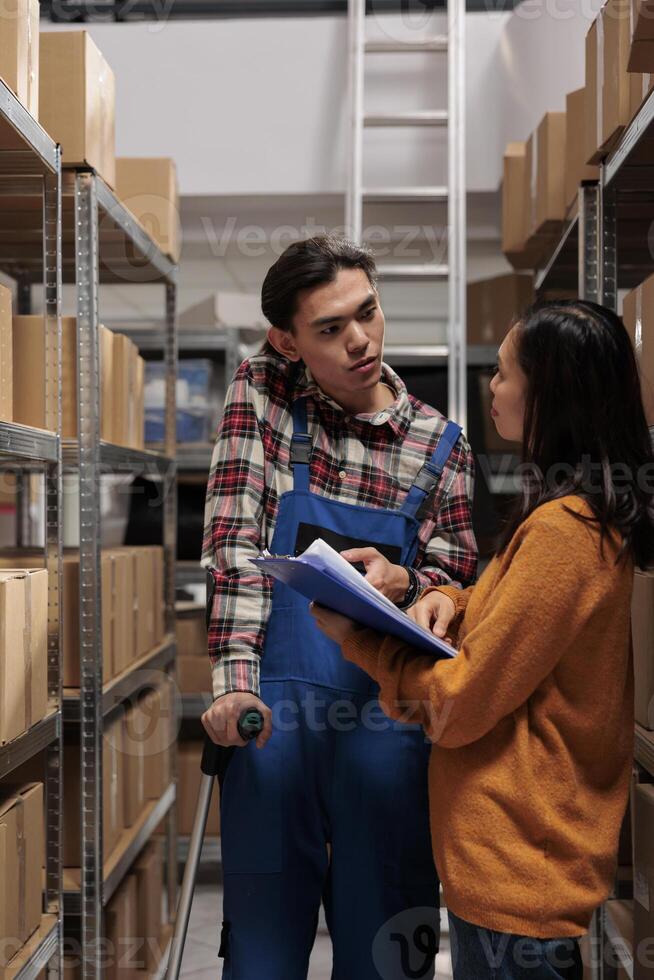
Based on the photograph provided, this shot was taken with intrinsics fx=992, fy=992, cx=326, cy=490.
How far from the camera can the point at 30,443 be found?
184 centimetres

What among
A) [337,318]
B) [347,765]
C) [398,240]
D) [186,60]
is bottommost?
[347,765]

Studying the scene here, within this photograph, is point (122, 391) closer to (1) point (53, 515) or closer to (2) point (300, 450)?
(1) point (53, 515)

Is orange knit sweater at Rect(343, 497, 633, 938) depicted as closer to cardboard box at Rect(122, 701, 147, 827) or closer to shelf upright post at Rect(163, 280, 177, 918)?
cardboard box at Rect(122, 701, 147, 827)

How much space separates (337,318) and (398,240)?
280cm

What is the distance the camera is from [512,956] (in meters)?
1.26

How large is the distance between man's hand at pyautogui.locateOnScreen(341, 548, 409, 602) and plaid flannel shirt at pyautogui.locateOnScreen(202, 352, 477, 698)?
82mm

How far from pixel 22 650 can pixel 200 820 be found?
482 mm

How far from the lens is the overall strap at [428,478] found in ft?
5.46

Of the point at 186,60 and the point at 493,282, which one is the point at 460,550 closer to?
the point at 493,282

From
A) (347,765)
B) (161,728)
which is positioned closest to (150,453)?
(161,728)

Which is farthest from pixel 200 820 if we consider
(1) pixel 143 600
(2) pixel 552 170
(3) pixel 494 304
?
(3) pixel 494 304

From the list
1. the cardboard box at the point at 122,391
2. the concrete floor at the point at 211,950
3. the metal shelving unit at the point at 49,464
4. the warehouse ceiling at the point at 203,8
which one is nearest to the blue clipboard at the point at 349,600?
the metal shelving unit at the point at 49,464

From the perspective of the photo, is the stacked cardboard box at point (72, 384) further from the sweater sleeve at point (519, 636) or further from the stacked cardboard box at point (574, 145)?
the stacked cardboard box at point (574, 145)

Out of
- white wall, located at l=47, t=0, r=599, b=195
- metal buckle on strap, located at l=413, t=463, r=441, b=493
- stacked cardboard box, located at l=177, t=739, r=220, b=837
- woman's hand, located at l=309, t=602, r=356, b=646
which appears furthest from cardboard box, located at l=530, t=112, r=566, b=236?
stacked cardboard box, located at l=177, t=739, r=220, b=837
